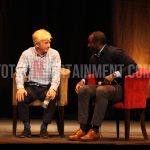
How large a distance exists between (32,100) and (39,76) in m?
0.28

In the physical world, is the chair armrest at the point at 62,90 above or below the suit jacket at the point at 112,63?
below

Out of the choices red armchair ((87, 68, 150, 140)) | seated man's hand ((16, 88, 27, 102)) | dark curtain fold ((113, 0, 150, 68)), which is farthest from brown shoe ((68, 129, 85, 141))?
dark curtain fold ((113, 0, 150, 68))

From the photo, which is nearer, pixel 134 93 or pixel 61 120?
pixel 134 93

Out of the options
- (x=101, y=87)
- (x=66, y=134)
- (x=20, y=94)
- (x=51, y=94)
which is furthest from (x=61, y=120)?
(x=101, y=87)

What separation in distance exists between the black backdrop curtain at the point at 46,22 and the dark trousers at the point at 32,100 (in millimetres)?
2255

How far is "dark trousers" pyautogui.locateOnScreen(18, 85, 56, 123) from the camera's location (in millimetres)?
6512

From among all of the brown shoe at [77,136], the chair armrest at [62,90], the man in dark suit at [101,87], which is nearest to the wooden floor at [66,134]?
the brown shoe at [77,136]

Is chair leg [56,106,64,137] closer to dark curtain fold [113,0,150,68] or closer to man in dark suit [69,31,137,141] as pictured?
man in dark suit [69,31,137,141]

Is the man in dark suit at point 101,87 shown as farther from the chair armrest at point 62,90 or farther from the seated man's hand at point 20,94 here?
the seated man's hand at point 20,94

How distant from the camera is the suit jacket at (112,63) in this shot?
6.37 metres

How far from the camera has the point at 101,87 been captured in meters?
6.30

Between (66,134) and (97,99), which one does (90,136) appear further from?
(66,134)
